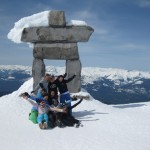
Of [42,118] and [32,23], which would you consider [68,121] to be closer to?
[42,118]

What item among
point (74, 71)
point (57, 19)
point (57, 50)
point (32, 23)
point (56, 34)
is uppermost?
point (57, 19)

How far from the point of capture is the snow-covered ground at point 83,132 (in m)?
10.7

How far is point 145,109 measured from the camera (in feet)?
59.9

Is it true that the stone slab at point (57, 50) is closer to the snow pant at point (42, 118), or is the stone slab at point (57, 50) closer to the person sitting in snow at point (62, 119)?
the person sitting in snow at point (62, 119)

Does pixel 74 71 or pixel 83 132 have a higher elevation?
pixel 74 71

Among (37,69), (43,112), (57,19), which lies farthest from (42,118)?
(57,19)

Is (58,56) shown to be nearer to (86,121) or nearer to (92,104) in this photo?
(92,104)

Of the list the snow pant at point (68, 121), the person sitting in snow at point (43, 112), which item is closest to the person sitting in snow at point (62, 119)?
the snow pant at point (68, 121)

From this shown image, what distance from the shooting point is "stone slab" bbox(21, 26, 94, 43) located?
712 inches

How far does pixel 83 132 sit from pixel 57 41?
24.7ft

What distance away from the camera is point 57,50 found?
18562 millimetres

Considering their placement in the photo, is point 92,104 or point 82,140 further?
point 92,104

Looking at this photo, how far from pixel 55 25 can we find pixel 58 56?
180 cm

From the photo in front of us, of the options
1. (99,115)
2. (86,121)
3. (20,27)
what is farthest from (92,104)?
(20,27)
